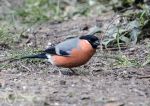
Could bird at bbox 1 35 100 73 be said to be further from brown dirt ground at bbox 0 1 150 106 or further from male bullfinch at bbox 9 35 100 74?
brown dirt ground at bbox 0 1 150 106

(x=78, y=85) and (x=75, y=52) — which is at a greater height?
(x=75, y=52)

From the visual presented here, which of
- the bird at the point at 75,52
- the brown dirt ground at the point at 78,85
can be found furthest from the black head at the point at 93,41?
the brown dirt ground at the point at 78,85

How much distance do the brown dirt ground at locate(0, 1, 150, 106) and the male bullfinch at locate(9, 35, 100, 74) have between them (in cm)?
19

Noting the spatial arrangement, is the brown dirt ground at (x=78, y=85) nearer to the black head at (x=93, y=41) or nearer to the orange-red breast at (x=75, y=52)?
the orange-red breast at (x=75, y=52)

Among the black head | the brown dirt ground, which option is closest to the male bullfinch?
the black head

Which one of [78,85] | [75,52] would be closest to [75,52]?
[75,52]

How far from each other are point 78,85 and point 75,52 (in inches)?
20.5

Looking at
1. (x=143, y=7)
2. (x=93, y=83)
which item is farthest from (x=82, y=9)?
(x=93, y=83)

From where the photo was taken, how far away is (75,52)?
6734 millimetres

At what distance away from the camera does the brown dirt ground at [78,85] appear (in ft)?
18.6

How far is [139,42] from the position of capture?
349 inches

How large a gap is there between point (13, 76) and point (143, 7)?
10.8 ft

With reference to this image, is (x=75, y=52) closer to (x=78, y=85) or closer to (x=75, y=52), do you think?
(x=75, y=52)

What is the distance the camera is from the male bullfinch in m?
6.75
